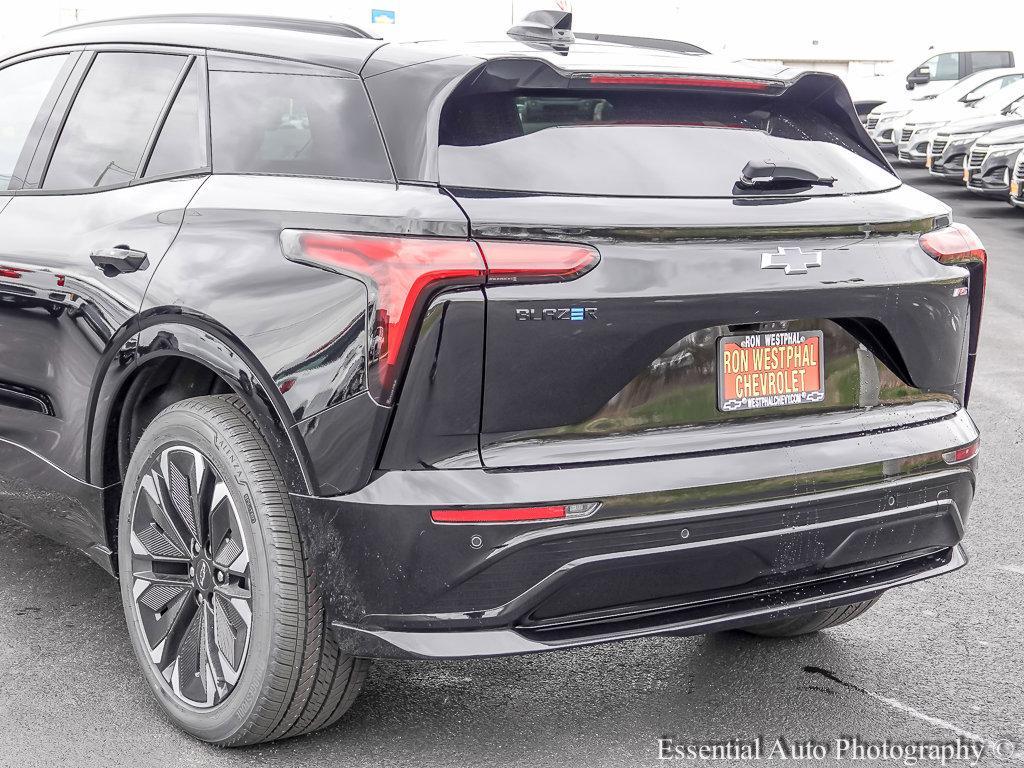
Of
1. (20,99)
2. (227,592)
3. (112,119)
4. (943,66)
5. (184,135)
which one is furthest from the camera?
(943,66)

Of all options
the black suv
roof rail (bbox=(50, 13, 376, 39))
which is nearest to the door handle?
the black suv

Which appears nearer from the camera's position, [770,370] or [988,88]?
[770,370]

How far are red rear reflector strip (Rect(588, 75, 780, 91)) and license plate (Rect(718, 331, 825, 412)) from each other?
64 cm

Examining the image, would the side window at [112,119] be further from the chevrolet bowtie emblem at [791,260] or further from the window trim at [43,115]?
the chevrolet bowtie emblem at [791,260]

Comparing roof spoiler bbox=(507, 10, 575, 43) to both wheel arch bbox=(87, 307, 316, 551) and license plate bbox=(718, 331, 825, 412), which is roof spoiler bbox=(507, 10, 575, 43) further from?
wheel arch bbox=(87, 307, 316, 551)

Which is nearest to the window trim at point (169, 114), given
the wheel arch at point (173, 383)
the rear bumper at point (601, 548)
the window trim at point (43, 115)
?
the wheel arch at point (173, 383)

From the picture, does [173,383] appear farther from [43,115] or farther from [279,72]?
[43,115]

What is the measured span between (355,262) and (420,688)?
1364mm

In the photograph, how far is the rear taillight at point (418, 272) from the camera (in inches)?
106

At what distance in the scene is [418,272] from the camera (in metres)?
2.70

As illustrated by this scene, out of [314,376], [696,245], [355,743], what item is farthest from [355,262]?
[355,743]

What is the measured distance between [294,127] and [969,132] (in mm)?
17219

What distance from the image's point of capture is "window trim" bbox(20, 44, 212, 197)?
11.5 feet

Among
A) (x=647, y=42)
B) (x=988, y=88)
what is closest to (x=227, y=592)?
(x=647, y=42)
